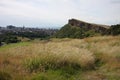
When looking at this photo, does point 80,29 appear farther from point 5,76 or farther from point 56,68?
point 5,76

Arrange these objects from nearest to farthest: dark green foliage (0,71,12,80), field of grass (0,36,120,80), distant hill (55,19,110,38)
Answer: dark green foliage (0,71,12,80) < field of grass (0,36,120,80) < distant hill (55,19,110,38)

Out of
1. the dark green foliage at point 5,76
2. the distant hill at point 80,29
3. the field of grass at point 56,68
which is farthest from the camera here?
the distant hill at point 80,29

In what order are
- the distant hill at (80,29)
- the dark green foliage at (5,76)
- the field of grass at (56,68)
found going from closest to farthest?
the dark green foliage at (5,76) < the field of grass at (56,68) < the distant hill at (80,29)

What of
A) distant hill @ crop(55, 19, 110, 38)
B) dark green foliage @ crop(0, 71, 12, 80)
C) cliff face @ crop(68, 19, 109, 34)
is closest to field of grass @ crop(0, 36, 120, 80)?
dark green foliage @ crop(0, 71, 12, 80)

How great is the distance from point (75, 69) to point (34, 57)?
1.75 m

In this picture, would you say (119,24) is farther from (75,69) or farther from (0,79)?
(0,79)

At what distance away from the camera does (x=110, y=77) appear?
877 cm

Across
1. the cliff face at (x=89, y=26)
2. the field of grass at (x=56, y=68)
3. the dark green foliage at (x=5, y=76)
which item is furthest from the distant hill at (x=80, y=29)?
the dark green foliage at (x=5, y=76)

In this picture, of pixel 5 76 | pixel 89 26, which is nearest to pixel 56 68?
pixel 5 76

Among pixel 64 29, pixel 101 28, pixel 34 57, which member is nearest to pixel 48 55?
pixel 34 57

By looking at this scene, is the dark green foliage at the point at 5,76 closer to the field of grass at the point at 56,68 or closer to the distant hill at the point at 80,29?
the field of grass at the point at 56,68

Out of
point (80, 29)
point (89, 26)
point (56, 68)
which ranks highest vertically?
point (89, 26)

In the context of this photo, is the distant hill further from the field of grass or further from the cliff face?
the field of grass

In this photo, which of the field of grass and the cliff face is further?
the cliff face
